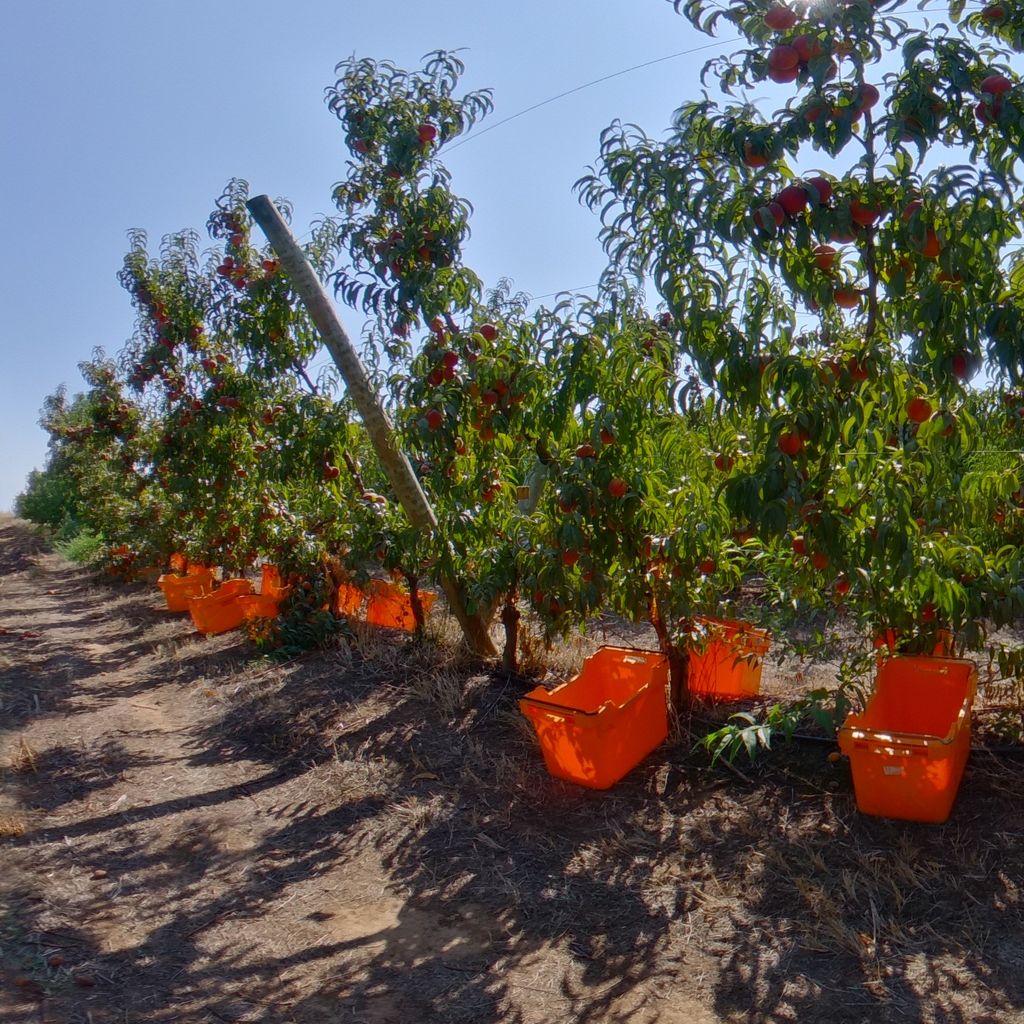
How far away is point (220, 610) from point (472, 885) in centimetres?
550

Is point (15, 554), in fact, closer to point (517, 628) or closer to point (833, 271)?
point (517, 628)

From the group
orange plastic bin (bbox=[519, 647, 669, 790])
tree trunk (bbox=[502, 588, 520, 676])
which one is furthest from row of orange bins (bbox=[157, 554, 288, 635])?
orange plastic bin (bbox=[519, 647, 669, 790])

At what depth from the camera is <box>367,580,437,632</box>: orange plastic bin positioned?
665cm

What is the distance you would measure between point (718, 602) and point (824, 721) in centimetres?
108

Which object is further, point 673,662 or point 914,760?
point 673,662

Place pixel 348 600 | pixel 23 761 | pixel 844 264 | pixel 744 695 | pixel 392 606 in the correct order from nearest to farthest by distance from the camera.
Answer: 1. pixel 844 264
2. pixel 744 695
3. pixel 23 761
4. pixel 392 606
5. pixel 348 600

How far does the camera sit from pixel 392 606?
23.1 feet

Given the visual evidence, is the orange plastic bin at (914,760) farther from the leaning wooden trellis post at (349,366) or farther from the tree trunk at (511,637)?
the leaning wooden trellis post at (349,366)

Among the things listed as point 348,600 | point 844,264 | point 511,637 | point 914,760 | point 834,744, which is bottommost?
point 834,744

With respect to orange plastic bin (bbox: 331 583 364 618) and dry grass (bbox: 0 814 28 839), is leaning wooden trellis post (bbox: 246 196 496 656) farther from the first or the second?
dry grass (bbox: 0 814 28 839)

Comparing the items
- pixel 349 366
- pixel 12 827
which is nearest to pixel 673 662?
pixel 349 366

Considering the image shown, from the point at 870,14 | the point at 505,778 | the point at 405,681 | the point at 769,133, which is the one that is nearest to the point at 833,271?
the point at 769,133

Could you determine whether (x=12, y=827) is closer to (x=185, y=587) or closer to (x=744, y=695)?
(x=744, y=695)

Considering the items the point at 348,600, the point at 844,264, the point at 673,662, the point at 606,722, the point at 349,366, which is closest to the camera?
the point at 844,264
